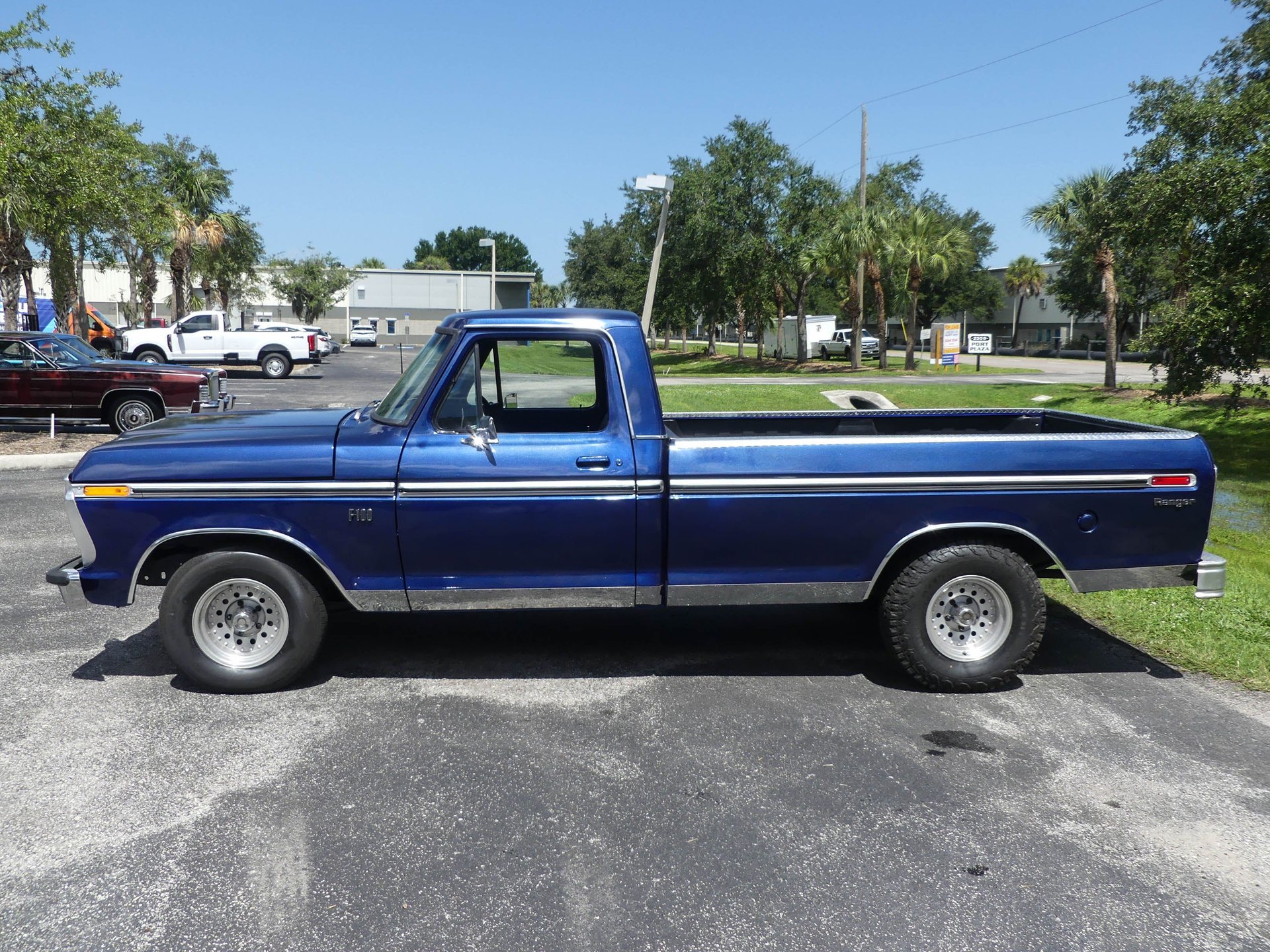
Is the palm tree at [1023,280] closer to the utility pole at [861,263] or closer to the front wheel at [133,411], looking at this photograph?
the utility pole at [861,263]

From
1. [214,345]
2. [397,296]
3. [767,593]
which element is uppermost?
[397,296]

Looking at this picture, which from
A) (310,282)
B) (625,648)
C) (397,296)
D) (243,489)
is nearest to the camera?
(243,489)

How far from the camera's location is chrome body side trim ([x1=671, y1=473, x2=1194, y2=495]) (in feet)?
16.9

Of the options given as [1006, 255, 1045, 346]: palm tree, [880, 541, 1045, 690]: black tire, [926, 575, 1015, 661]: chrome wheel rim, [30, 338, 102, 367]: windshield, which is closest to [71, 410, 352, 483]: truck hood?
[880, 541, 1045, 690]: black tire

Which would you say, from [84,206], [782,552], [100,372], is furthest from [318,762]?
[84,206]

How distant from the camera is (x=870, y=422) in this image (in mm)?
7105

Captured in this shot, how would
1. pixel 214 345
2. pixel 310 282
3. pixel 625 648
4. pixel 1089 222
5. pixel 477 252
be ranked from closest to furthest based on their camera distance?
pixel 625 648
pixel 1089 222
pixel 214 345
pixel 310 282
pixel 477 252

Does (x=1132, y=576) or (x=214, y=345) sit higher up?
(x=214, y=345)

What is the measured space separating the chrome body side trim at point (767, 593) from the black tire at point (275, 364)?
29.3 meters

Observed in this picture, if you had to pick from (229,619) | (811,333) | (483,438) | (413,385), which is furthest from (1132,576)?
(811,333)

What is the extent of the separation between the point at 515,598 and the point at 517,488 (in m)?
0.59

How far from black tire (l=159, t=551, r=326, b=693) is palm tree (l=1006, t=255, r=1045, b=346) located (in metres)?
78.7

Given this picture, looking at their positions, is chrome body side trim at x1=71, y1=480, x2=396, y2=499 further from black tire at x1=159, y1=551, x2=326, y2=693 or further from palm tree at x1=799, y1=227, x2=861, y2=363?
palm tree at x1=799, y1=227, x2=861, y2=363

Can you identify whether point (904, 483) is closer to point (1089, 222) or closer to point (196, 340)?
point (1089, 222)
